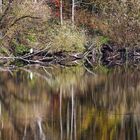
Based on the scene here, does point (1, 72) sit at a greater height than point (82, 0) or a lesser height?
lesser

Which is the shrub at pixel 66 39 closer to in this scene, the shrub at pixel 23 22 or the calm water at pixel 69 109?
the shrub at pixel 23 22

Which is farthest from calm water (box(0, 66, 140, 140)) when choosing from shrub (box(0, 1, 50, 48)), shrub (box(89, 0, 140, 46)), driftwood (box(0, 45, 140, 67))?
shrub (box(89, 0, 140, 46))

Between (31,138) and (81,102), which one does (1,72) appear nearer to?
(81,102)

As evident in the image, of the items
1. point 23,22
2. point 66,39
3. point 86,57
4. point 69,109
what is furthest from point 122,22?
point 69,109

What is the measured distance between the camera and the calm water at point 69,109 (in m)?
11.3

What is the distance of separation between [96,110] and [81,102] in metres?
1.58

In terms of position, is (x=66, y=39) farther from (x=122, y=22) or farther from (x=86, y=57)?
(x=122, y=22)

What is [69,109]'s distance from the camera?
14859 mm

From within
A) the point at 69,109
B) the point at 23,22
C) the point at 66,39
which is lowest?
the point at 69,109

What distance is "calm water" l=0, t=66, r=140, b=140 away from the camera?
11336mm

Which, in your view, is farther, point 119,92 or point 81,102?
point 119,92

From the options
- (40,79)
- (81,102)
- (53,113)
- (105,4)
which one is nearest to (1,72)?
(40,79)

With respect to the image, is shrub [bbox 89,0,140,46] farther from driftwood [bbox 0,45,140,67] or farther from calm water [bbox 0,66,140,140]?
calm water [bbox 0,66,140,140]

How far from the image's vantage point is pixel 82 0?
50.0m
